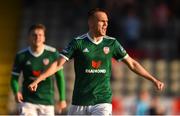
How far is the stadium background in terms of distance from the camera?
21.1 m

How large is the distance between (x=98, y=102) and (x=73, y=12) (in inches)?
579

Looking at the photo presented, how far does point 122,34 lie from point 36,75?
11.1 meters

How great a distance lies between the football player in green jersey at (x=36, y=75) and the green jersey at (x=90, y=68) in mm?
1881


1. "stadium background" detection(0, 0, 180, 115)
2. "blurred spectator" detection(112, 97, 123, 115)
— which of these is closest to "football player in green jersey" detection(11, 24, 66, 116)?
"blurred spectator" detection(112, 97, 123, 115)

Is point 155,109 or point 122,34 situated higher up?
point 122,34

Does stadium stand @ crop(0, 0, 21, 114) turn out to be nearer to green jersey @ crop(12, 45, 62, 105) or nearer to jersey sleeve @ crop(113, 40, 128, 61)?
green jersey @ crop(12, 45, 62, 105)

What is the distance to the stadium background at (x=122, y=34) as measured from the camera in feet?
69.3

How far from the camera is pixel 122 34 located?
22.3 metres

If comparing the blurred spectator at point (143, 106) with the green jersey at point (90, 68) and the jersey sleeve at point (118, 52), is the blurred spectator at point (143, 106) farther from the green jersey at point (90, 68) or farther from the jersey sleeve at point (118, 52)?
the green jersey at point (90, 68)

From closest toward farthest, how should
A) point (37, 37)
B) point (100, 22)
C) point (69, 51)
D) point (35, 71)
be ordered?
point (100, 22) < point (69, 51) < point (37, 37) < point (35, 71)

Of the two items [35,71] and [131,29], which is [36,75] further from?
[131,29]

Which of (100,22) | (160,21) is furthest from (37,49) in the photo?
(160,21)

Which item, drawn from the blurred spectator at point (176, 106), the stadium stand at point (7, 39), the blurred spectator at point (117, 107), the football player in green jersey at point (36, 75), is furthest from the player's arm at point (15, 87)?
the stadium stand at point (7, 39)

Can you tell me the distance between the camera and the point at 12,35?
23.6m
